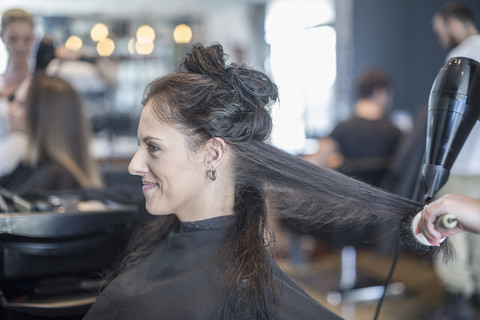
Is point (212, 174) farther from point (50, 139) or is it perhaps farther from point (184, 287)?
point (50, 139)

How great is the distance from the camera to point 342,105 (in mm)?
6098

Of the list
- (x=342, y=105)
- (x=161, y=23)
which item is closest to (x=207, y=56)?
(x=342, y=105)

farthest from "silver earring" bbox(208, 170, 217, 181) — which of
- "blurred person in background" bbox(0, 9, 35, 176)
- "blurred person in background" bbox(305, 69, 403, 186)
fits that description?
"blurred person in background" bbox(305, 69, 403, 186)

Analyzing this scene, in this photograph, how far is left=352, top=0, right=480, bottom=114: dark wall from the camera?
5.19 meters

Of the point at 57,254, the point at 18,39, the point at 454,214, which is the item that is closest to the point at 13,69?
the point at 18,39

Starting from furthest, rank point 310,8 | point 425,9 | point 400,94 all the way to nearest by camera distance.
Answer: point 310,8 < point 400,94 < point 425,9

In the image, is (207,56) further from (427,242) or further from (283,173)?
(427,242)

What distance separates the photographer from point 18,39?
7.51ft

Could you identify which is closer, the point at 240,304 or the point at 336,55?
the point at 240,304

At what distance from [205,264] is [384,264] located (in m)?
3.03

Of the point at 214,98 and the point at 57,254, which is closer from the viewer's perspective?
the point at 214,98

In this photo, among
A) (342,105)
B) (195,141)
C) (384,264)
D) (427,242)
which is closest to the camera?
(427,242)

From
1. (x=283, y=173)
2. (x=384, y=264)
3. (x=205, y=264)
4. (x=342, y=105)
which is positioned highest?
(x=283, y=173)

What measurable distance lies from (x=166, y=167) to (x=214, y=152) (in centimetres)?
10
